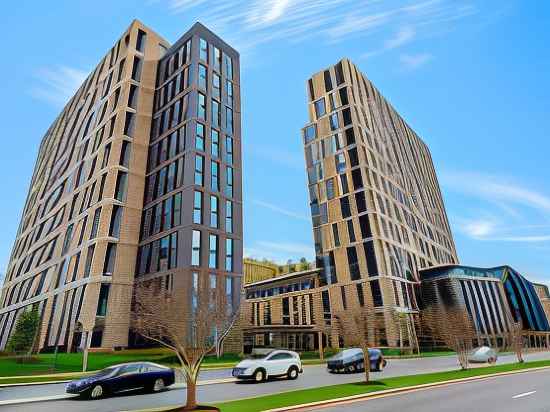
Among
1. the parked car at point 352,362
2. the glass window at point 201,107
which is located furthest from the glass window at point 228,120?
the parked car at point 352,362

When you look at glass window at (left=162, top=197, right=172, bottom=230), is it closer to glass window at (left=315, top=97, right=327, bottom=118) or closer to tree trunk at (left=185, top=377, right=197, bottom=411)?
tree trunk at (left=185, top=377, right=197, bottom=411)

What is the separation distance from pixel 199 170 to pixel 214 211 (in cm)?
532

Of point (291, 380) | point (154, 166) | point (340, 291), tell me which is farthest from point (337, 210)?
point (291, 380)

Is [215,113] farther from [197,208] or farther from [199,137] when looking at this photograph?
[197,208]

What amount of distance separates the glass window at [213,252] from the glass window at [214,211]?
5.32ft

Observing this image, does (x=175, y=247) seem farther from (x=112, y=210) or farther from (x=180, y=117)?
(x=180, y=117)

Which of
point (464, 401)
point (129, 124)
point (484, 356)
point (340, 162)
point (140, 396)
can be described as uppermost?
point (340, 162)

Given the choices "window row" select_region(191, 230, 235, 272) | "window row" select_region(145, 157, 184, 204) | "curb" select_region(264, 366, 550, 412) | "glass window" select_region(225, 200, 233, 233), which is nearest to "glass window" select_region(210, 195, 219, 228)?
"window row" select_region(191, 230, 235, 272)

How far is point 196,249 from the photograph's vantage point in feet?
140

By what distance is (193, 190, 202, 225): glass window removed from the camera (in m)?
44.2

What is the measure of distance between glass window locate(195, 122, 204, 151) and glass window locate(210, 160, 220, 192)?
7.66 feet

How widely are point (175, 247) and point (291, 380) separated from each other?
2465 cm

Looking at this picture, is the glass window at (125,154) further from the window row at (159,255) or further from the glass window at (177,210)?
the window row at (159,255)

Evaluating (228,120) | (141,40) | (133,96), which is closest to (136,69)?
(133,96)
